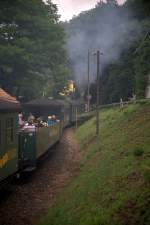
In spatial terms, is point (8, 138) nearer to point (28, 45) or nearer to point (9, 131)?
point (9, 131)

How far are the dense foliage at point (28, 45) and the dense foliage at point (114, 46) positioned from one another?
786cm

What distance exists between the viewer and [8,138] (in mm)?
12633

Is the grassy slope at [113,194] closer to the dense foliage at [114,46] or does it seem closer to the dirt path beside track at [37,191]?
the dirt path beside track at [37,191]

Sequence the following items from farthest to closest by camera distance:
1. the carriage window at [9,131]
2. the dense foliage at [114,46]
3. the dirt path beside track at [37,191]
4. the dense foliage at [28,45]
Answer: the dense foliage at [114,46]
the dense foliage at [28,45]
the carriage window at [9,131]
the dirt path beside track at [37,191]

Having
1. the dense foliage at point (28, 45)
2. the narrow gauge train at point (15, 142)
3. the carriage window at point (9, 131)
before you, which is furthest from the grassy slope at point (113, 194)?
the dense foliage at point (28, 45)

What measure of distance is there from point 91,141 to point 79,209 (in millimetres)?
15354

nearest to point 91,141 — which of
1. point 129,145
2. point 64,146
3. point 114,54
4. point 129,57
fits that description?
point 64,146

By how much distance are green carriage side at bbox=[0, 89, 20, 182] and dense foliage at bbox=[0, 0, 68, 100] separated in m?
18.5

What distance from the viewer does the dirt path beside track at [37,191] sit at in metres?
11.2

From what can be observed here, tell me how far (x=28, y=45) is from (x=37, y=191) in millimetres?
20721

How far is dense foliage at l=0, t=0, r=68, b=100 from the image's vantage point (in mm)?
32344

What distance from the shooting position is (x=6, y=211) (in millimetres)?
11648

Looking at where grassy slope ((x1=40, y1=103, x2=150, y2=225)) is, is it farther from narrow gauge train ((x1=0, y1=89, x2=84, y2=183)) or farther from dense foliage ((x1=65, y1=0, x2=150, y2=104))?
dense foliage ((x1=65, y1=0, x2=150, y2=104))

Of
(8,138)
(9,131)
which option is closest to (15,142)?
(9,131)
